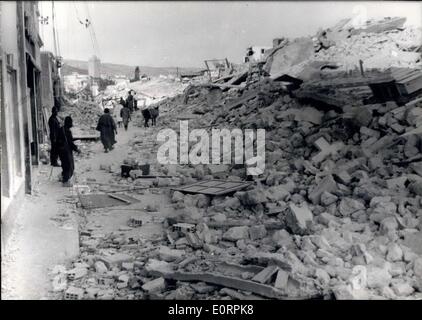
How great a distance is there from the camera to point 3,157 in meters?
5.33

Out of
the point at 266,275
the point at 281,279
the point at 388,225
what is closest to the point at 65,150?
the point at 266,275

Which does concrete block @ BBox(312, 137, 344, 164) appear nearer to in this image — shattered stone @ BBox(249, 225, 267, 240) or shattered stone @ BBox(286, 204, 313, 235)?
shattered stone @ BBox(286, 204, 313, 235)

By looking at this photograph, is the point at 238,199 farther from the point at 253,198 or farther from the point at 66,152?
the point at 66,152

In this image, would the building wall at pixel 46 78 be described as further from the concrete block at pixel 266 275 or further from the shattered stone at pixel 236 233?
the concrete block at pixel 266 275

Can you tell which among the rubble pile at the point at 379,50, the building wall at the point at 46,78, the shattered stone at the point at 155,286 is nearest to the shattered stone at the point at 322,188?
the shattered stone at the point at 155,286

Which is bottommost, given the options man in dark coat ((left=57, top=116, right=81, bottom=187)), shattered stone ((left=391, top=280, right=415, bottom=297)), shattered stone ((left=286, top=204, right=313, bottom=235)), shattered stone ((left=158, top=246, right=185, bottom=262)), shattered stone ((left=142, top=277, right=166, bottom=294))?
shattered stone ((left=391, top=280, right=415, bottom=297))

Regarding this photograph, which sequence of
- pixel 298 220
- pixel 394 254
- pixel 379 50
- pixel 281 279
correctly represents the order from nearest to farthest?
pixel 281 279, pixel 394 254, pixel 298 220, pixel 379 50

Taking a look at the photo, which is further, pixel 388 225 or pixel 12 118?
pixel 12 118

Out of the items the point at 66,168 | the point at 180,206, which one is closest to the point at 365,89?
the point at 180,206

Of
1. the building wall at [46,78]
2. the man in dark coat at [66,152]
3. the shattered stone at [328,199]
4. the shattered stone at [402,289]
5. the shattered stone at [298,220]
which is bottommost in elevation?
the shattered stone at [402,289]

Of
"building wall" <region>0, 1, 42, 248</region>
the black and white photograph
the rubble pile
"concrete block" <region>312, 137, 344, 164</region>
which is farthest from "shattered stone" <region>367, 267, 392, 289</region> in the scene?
the rubble pile
